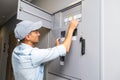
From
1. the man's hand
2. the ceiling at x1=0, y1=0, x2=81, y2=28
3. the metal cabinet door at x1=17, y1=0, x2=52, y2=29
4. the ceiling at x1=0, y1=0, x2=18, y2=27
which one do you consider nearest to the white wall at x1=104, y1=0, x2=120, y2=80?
the man's hand

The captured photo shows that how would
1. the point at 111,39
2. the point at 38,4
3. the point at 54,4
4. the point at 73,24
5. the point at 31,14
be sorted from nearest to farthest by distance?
the point at 111,39, the point at 73,24, the point at 31,14, the point at 54,4, the point at 38,4

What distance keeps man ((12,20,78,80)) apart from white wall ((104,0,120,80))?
0.32 meters

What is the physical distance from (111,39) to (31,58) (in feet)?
2.39

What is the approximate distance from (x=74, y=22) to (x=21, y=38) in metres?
0.54

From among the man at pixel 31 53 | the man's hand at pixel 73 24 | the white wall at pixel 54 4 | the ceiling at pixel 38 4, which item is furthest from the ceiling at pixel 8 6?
the man's hand at pixel 73 24

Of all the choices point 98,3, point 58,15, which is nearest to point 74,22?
point 98,3

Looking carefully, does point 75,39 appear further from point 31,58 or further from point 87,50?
point 31,58

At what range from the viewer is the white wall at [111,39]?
1.17m

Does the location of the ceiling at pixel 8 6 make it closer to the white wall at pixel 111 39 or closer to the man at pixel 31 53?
the man at pixel 31 53

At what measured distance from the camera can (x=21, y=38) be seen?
4.49 feet

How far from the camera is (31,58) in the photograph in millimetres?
1263

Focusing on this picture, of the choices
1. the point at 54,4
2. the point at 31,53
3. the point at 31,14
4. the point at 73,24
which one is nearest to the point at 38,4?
the point at 54,4

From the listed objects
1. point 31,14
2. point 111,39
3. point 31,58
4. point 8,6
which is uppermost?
point 8,6

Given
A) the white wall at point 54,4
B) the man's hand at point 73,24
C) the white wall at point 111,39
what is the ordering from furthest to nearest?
the white wall at point 54,4
the man's hand at point 73,24
the white wall at point 111,39
